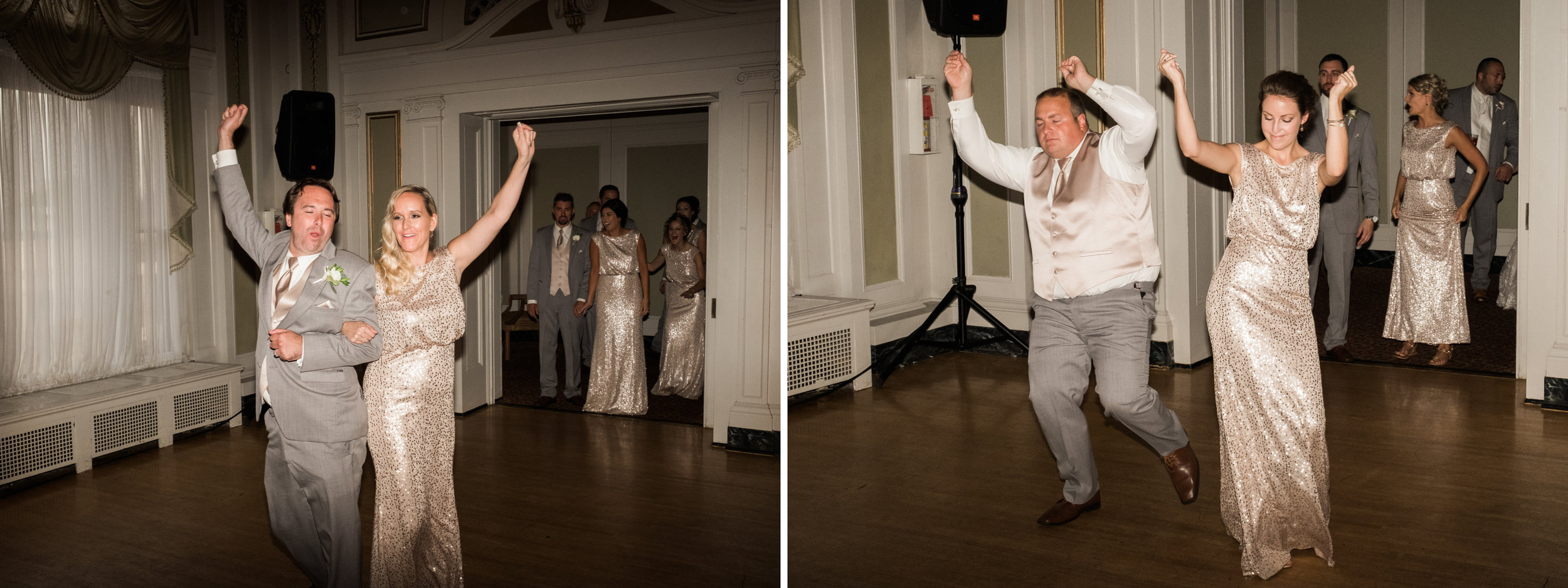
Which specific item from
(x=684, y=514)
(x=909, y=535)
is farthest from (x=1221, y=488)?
(x=684, y=514)

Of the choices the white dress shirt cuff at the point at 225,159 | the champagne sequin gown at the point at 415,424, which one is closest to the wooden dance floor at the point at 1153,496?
the champagne sequin gown at the point at 415,424

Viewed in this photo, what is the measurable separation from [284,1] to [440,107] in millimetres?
621

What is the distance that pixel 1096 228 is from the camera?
10.7 feet

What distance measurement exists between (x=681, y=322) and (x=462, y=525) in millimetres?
3396

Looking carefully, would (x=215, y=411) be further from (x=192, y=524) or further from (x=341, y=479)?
(x=341, y=479)

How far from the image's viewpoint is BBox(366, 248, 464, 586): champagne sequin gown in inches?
113

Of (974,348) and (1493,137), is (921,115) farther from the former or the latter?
(1493,137)

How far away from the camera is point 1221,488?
10.3ft

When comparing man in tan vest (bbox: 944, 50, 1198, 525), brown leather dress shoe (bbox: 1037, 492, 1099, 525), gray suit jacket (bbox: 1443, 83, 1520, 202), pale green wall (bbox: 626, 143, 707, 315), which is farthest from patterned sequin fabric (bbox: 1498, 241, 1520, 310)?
pale green wall (bbox: 626, 143, 707, 315)

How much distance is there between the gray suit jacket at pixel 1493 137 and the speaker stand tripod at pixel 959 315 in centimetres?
362

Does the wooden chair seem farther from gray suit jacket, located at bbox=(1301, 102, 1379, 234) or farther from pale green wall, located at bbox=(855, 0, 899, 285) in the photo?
gray suit jacket, located at bbox=(1301, 102, 1379, 234)

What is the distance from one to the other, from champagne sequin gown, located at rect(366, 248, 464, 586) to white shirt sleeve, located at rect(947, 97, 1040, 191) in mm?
1571

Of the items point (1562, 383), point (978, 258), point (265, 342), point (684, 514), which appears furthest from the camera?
point (978, 258)

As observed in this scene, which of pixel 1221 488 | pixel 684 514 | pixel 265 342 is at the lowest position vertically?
pixel 684 514
